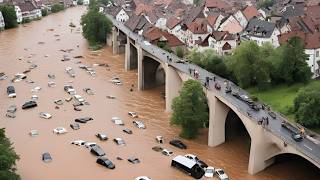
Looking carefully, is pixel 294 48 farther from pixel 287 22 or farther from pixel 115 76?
pixel 115 76

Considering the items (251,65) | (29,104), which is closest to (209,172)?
(251,65)

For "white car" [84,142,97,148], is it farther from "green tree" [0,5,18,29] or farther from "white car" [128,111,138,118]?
"green tree" [0,5,18,29]

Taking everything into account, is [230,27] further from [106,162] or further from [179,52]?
[106,162]

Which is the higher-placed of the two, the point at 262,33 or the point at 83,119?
the point at 262,33

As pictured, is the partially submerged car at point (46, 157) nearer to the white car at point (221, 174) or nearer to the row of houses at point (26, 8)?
the white car at point (221, 174)

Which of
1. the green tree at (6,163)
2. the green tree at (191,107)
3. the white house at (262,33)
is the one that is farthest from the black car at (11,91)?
the white house at (262,33)

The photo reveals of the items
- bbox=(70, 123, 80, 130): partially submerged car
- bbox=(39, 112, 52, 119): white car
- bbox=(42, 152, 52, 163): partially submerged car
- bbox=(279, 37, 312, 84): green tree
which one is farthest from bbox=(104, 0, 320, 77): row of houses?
bbox=(42, 152, 52, 163): partially submerged car
